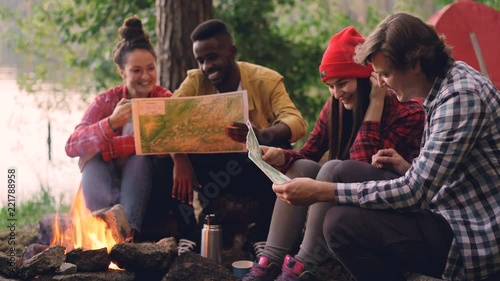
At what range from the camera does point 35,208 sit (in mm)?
5879

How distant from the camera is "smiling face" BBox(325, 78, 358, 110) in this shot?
3439 millimetres

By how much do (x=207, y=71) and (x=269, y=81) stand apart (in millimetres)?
376

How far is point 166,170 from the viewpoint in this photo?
4.18 m

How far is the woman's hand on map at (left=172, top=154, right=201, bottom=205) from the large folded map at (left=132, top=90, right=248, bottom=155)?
17 cm

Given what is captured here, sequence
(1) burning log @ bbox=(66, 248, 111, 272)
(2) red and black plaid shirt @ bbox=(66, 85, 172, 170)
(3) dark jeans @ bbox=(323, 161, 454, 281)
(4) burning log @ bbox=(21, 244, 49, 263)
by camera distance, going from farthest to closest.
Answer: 1. (2) red and black plaid shirt @ bbox=(66, 85, 172, 170)
2. (4) burning log @ bbox=(21, 244, 49, 263)
3. (1) burning log @ bbox=(66, 248, 111, 272)
4. (3) dark jeans @ bbox=(323, 161, 454, 281)

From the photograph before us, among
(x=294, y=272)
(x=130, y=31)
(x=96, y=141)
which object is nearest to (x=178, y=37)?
(x=130, y=31)

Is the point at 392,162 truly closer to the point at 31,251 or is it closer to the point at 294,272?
the point at 294,272

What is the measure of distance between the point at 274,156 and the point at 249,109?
778mm

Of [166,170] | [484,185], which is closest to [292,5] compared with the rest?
[166,170]

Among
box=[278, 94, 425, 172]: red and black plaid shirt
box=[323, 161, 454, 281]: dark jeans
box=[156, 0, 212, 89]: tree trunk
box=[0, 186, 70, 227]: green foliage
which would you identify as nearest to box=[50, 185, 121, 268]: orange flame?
box=[278, 94, 425, 172]: red and black plaid shirt

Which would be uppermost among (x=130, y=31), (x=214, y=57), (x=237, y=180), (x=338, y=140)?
(x=130, y=31)

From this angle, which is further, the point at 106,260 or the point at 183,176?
the point at 183,176

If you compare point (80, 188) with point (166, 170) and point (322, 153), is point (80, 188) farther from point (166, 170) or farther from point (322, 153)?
point (322, 153)

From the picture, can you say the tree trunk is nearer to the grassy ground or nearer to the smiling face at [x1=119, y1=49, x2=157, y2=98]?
the smiling face at [x1=119, y1=49, x2=157, y2=98]
